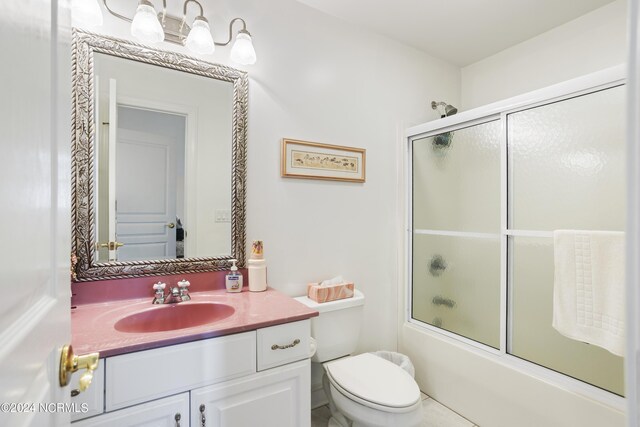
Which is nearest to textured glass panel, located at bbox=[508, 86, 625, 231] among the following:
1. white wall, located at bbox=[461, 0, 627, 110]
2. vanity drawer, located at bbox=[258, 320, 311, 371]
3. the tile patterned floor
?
white wall, located at bbox=[461, 0, 627, 110]

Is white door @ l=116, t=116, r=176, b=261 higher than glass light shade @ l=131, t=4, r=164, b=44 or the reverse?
the reverse

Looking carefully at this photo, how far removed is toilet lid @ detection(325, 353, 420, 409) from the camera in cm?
136

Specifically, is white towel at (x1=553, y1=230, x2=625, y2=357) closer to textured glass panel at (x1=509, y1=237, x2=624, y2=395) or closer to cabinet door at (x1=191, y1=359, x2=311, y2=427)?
textured glass panel at (x1=509, y1=237, x2=624, y2=395)

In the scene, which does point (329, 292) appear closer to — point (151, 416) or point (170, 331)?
point (170, 331)

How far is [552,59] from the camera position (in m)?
2.14

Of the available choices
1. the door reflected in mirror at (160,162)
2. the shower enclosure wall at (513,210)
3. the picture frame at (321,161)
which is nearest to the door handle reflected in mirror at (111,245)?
the door reflected in mirror at (160,162)

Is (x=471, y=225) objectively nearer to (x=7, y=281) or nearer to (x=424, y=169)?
(x=424, y=169)

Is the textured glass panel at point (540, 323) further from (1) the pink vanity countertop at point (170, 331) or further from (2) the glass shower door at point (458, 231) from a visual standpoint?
(1) the pink vanity countertop at point (170, 331)

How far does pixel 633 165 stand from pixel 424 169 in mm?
1839

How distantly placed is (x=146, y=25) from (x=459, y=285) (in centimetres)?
221

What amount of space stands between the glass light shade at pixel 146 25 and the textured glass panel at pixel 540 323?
6.69ft

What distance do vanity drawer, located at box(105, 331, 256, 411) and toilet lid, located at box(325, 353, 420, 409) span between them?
0.53 metres

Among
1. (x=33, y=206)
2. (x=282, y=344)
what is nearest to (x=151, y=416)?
(x=282, y=344)

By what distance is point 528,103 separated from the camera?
5.39 ft
